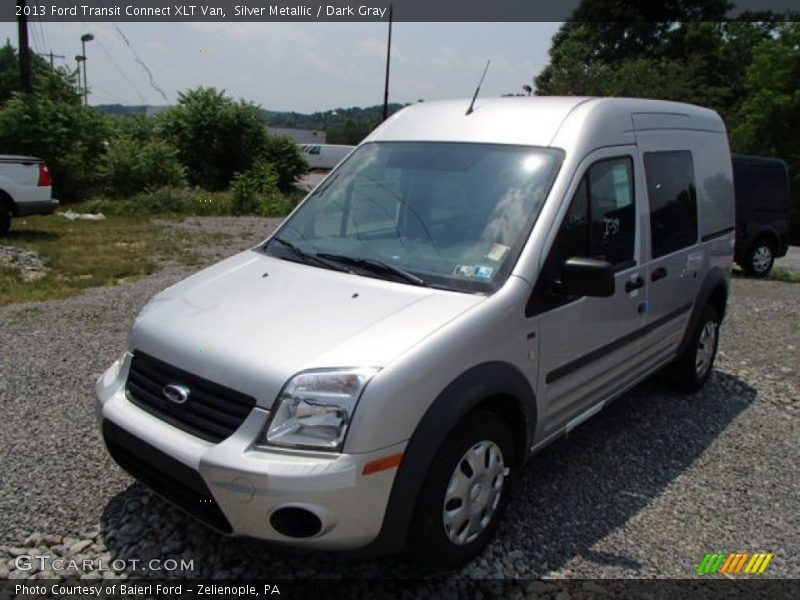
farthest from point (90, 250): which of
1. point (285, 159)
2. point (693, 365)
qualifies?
point (285, 159)

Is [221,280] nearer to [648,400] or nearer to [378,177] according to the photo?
[378,177]

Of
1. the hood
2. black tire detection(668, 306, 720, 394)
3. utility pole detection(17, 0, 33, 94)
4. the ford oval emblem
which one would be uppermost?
utility pole detection(17, 0, 33, 94)

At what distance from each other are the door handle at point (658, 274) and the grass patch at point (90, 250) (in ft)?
21.6

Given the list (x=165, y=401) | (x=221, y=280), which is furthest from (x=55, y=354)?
(x=165, y=401)

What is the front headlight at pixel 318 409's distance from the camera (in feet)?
7.89

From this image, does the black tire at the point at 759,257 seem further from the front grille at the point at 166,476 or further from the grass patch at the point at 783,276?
the front grille at the point at 166,476

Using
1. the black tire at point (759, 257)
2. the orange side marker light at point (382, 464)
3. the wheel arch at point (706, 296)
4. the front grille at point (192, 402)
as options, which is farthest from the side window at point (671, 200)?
the black tire at point (759, 257)

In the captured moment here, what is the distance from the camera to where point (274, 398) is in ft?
8.06

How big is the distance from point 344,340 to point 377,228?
1043 mm

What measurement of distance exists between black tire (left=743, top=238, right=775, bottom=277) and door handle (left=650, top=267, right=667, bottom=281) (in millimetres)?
9805

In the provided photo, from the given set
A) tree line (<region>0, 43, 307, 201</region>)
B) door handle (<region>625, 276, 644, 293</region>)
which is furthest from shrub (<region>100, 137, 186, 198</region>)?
door handle (<region>625, 276, 644, 293</region>)

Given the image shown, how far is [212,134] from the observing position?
953 inches

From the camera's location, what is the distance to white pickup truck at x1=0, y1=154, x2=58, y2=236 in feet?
37.2

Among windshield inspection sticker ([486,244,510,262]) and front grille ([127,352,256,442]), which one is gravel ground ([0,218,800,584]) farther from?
windshield inspection sticker ([486,244,510,262])
